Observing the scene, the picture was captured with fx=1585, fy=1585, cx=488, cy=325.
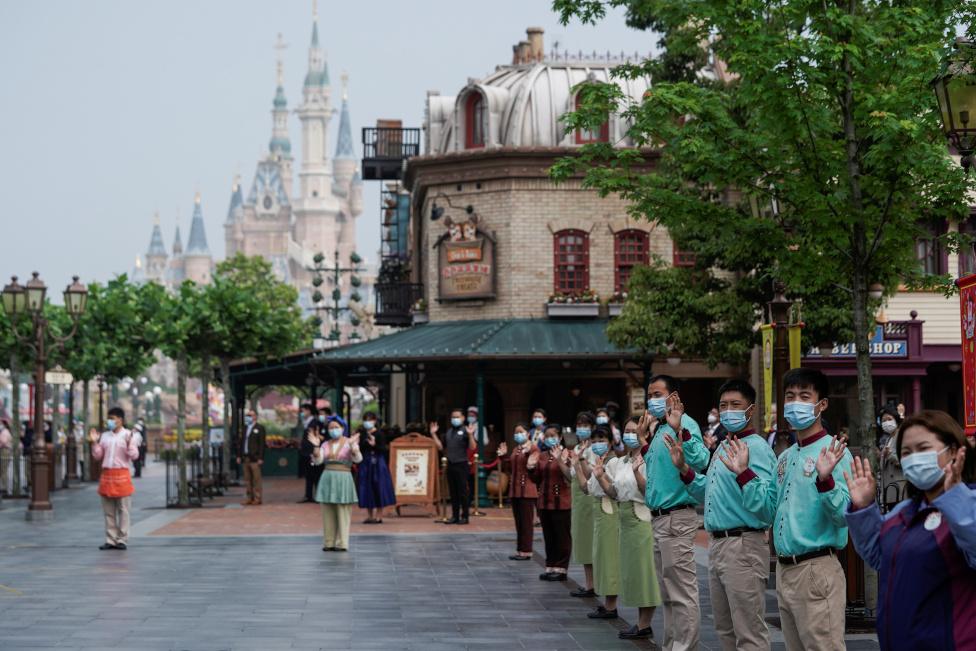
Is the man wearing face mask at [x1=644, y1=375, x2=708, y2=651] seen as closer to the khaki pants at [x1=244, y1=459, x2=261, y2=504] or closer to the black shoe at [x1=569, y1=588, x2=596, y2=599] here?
the black shoe at [x1=569, y1=588, x2=596, y2=599]

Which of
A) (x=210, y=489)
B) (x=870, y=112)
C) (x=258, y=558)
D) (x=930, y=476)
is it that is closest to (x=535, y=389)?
(x=210, y=489)

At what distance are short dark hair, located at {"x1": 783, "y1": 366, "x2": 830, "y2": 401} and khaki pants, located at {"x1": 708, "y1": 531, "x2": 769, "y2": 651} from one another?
131cm

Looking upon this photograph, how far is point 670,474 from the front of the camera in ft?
36.1

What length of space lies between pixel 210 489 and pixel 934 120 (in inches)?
953

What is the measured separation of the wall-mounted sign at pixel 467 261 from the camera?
34531 millimetres

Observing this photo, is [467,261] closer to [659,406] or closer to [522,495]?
[522,495]

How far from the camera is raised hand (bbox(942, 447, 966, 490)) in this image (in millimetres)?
5715

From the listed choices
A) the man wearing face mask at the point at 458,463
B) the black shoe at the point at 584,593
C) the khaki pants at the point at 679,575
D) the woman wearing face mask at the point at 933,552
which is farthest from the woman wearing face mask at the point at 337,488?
the woman wearing face mask at the point at 933,552

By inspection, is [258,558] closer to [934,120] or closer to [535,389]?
[934,120]

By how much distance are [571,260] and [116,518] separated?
15.4m

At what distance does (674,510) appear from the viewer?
432 inches

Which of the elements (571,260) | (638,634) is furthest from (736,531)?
(571,260)

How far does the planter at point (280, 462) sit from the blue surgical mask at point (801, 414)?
3931 centimetres

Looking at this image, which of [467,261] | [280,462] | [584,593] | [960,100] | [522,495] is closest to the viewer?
[960,100]
